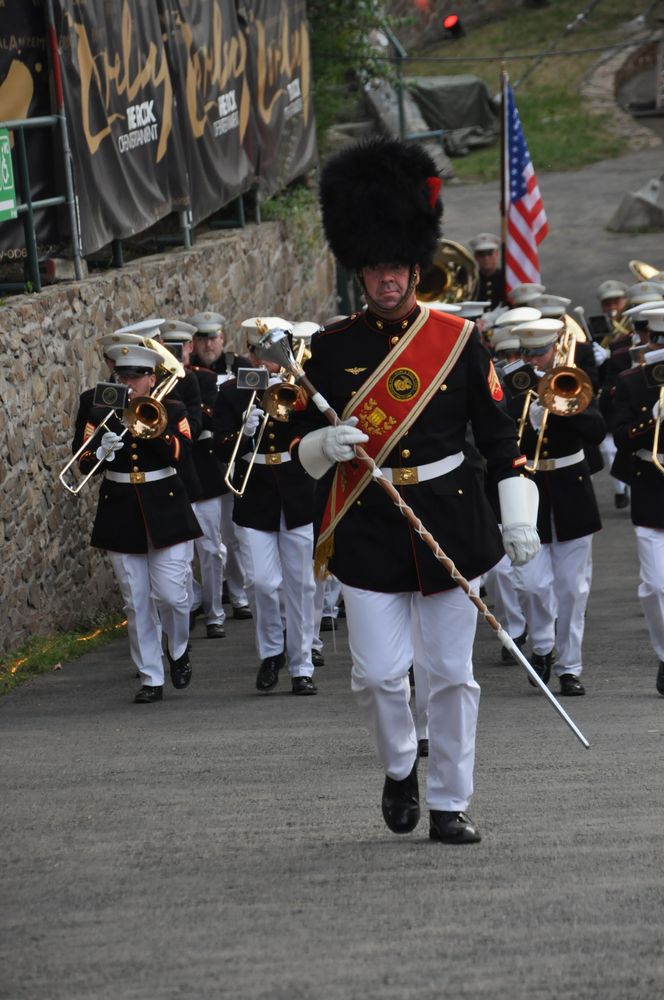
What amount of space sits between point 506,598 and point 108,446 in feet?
9.44

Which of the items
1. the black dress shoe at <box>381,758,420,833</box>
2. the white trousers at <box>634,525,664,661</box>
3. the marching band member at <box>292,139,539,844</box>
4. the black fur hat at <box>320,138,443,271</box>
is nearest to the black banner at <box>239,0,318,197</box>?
the white trousers at <box>634,525,664,661</box>

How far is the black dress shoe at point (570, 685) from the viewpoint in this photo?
9836 mm

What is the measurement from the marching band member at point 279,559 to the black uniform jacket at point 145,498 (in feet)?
1.24

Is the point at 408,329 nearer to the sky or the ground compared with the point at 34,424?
nearer to the sky

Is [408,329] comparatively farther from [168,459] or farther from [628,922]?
[168,459]

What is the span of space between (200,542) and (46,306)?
1984 millimetres

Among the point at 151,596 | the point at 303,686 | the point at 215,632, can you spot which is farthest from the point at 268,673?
the point at 215,632

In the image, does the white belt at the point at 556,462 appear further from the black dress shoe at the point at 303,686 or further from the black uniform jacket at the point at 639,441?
the black dress shoe at the point at 303,686

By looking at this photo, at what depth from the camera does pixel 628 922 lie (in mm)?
5047

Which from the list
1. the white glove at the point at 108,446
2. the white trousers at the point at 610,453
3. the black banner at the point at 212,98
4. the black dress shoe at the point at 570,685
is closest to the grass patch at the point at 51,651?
the white glove at the point at 108,446

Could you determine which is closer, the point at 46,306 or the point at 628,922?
the point at 628,922

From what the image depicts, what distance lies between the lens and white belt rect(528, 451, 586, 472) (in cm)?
1016

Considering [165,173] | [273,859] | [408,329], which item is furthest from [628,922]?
[165,173]

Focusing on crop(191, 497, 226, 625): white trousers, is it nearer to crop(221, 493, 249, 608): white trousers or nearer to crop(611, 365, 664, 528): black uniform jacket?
crop(221, 493, 249, 608): white trousers
